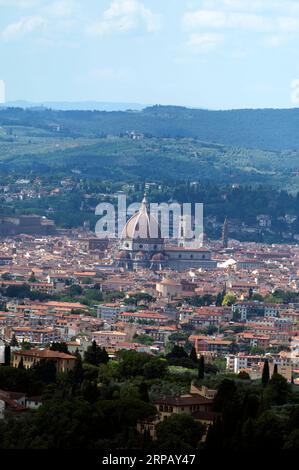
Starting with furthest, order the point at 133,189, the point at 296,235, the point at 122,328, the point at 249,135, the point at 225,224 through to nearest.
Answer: the point at 249,135, the point at 133,189, the point at 296,235, the point at 225,224, the point at 122,328

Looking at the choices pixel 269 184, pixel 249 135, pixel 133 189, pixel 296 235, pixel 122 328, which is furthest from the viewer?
pixel 249 135

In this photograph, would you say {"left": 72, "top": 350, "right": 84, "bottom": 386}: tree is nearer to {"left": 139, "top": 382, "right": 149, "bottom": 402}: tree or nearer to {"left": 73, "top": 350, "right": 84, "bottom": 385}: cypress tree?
{"left": 73, "top": 350, "right": 84, "bottom": 385}: cypress tree

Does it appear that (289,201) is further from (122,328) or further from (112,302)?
(122,328)

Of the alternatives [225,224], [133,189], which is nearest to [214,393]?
[225,224]

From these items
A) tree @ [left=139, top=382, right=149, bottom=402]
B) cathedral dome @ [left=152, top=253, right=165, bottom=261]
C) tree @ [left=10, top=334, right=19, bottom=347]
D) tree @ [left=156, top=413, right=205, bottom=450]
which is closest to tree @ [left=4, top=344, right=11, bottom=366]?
tree @ [left=139, top=382, right=149, bottom=402]

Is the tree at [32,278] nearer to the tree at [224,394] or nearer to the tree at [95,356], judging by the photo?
the tree at [95,356]
